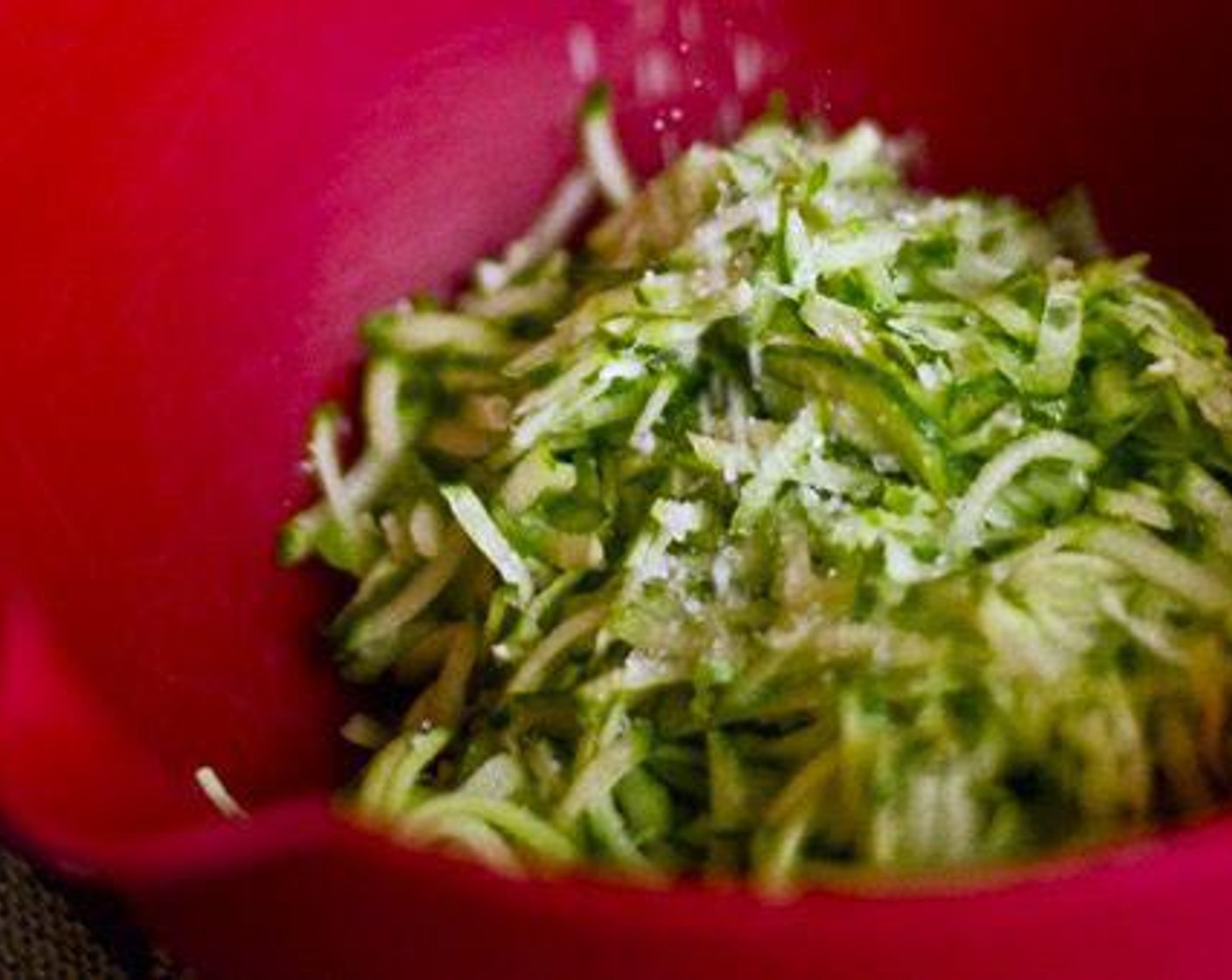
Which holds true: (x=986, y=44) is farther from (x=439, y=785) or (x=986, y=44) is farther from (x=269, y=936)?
(x=269, y=936)

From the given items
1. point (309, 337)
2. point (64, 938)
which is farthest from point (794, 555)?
point (64, 938)

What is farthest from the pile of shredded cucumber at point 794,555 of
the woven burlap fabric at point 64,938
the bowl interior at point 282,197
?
the woven burlap fabric at point 64,938

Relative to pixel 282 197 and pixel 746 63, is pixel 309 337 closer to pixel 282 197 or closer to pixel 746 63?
pixel 282 197

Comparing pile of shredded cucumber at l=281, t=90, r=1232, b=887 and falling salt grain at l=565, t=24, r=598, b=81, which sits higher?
falling salt grain at l=565, t=24, r=598, b=81

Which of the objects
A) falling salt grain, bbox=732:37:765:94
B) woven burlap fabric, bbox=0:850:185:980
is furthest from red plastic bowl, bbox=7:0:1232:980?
woven burlap fabric, bbox=0:850:185:980

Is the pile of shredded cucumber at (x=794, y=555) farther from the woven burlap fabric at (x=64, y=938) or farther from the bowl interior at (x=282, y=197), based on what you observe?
the woven burlap fabric at (x=64, y=938)

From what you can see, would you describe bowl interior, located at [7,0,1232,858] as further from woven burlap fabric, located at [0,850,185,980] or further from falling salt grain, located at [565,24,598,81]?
woven burlap fabric, located at [0,850,185,980]

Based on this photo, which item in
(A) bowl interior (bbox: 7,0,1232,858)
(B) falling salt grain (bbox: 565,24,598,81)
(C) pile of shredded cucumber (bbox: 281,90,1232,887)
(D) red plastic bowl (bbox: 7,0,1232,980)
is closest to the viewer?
(D) red plastic bowl (bbox: 7,0,1232,980)
